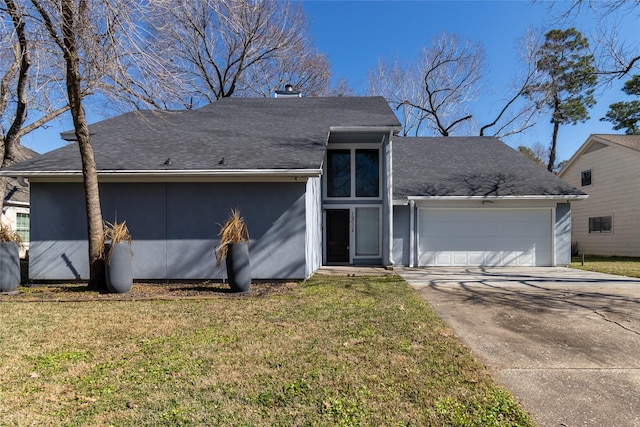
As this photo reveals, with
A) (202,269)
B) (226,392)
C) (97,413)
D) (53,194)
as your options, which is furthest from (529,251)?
(53,194)

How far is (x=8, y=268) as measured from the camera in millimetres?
7277

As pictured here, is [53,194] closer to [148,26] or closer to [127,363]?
[148,26]

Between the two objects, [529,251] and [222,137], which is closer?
[222,137]

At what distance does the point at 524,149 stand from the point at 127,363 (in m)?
43.9

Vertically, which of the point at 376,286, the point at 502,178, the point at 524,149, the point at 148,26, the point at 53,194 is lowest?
the point at 376,286

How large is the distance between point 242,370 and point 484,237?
11129 mm

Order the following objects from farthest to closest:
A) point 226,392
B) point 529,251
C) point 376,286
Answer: point 529,251, point 376,286, point 226,392

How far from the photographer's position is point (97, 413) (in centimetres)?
267

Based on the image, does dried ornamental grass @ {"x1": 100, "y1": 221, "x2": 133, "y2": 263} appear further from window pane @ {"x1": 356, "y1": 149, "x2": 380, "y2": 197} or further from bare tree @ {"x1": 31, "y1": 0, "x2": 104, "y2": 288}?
window pane @ {"x1": 356, "y1": 149, "x2": 380, "y2": 197}

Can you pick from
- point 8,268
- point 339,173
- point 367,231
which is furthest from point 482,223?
point 8,268

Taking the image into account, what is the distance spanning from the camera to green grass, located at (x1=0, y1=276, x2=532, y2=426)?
8.74 ft

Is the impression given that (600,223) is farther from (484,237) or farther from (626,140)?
(484,237)

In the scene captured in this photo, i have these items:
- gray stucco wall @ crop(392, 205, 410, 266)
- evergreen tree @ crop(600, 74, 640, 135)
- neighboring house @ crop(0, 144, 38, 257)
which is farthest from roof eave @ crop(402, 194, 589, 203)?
evergreen tree @ crop(600, 74, 640, 135)

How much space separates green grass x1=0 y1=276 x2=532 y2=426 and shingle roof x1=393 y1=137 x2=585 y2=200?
305 inches
